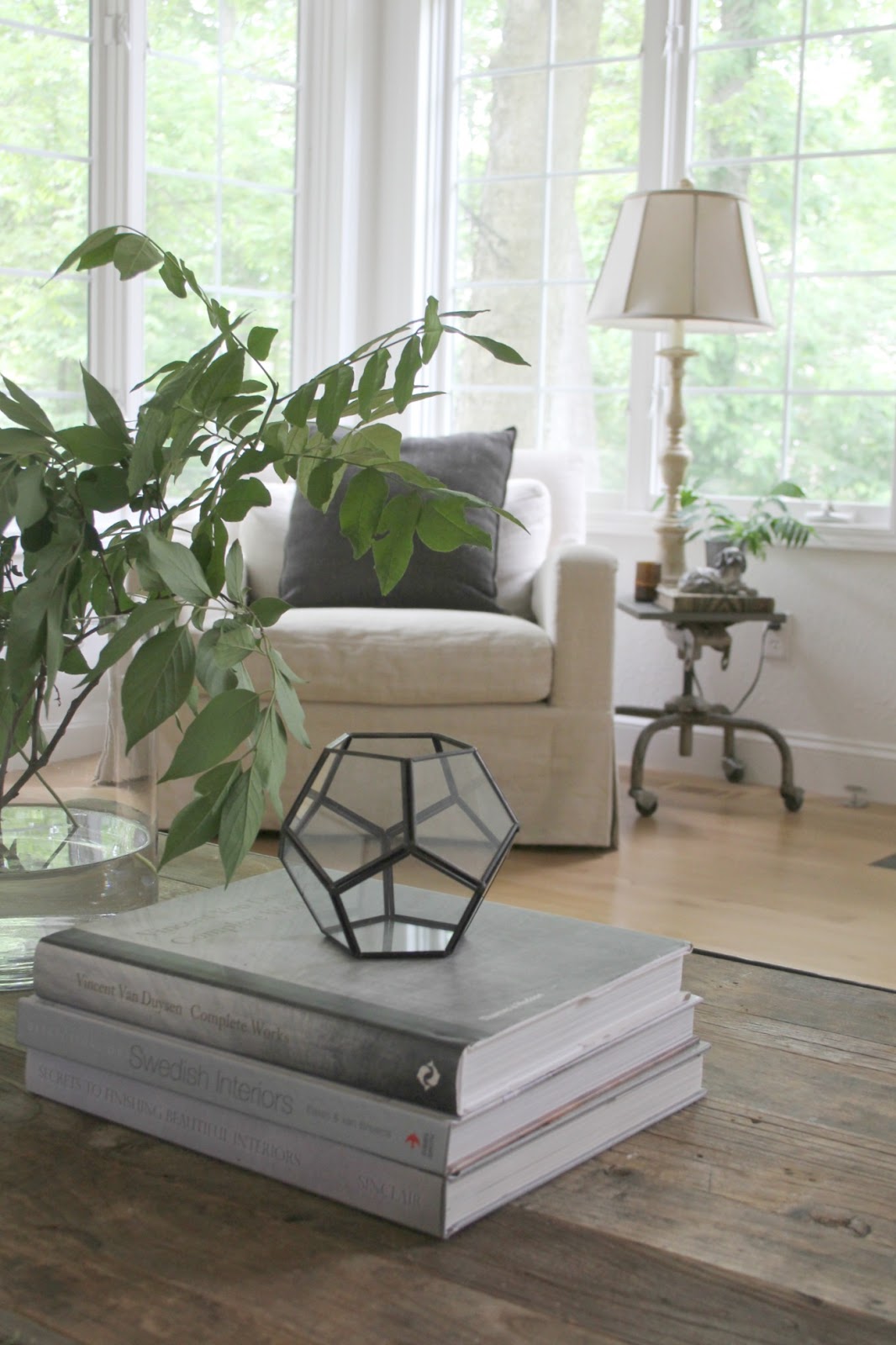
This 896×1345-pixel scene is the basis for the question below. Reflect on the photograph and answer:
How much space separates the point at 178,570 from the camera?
0.77 metres

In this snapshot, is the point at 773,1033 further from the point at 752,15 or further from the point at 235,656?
the point at 752,15

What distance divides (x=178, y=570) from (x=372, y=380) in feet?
0.51

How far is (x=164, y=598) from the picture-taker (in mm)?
819

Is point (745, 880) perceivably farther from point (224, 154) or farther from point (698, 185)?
point (224, 154)

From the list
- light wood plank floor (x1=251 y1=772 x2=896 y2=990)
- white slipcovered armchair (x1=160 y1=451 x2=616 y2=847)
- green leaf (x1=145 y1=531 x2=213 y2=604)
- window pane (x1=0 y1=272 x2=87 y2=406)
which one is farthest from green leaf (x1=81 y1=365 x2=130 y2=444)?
window pane (x1=0 y1=272 x2=87 y2=406)

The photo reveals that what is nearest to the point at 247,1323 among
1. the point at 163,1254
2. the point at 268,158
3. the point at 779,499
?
the point at 163,1254

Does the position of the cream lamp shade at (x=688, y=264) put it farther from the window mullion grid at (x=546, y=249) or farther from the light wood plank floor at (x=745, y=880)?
the light wood plank floor at (x=745, y=880)

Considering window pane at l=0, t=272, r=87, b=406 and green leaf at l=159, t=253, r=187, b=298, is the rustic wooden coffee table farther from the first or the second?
window pane at l=0, t=272, r=87, b=406

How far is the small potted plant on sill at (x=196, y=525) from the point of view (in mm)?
788

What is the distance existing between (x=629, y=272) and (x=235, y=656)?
9.81 feet

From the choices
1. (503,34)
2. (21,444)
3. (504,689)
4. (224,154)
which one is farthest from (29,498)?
(503,34)

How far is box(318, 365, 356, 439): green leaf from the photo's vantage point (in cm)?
80

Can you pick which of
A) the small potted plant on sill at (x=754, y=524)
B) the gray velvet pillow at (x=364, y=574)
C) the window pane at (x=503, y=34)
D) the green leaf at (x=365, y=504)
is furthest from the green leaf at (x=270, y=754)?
the window pane at (x=503, y=34)

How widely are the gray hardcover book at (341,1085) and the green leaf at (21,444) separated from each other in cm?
31
